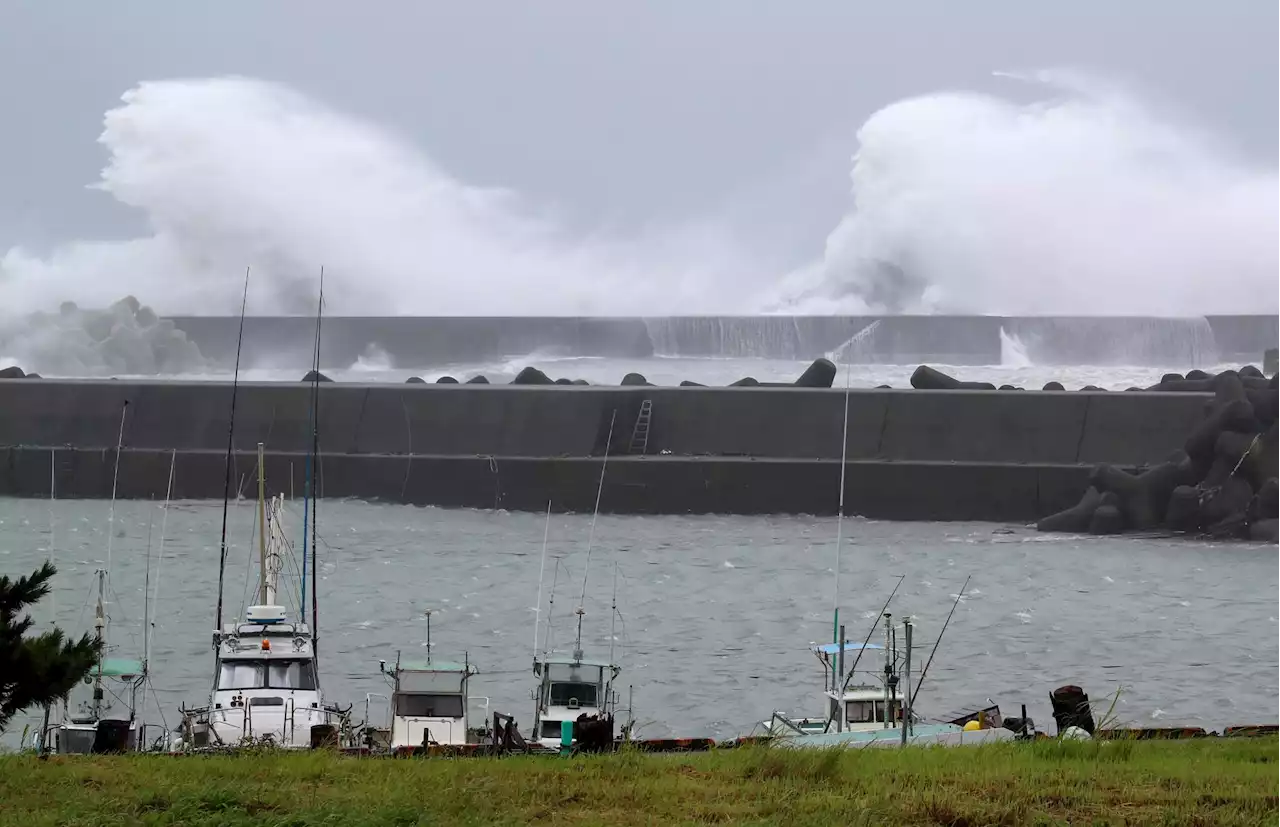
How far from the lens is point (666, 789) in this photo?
6488mm

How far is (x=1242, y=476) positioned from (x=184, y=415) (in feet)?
57.8

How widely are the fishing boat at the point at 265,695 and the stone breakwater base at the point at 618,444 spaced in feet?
52.7

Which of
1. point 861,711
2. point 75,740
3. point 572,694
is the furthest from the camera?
point 572,694

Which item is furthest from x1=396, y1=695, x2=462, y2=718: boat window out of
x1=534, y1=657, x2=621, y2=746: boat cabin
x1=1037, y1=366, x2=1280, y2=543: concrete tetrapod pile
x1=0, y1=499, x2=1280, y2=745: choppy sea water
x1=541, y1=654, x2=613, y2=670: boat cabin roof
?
x1=1037, y1=366, x2=1280, y2=543: concrete tetrapod pile

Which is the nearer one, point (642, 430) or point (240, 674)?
point (240, 674)

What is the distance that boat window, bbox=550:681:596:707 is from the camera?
11.3 meters

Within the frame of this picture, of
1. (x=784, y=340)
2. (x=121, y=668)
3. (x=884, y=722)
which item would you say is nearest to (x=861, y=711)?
(x=884, y=722)

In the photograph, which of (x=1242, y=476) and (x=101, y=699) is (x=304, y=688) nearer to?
(x=101, y=699)

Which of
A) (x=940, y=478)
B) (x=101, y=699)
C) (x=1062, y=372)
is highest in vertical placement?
(x=1062, y=372)

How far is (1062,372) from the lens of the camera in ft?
166

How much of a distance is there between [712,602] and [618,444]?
1038 cm

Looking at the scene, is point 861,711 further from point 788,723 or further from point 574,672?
point 574,672

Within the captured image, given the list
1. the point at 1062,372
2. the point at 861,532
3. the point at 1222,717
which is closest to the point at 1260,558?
the point at 861,532

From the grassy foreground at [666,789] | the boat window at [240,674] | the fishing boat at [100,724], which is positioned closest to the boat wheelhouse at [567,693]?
the boat window at [240,674]
